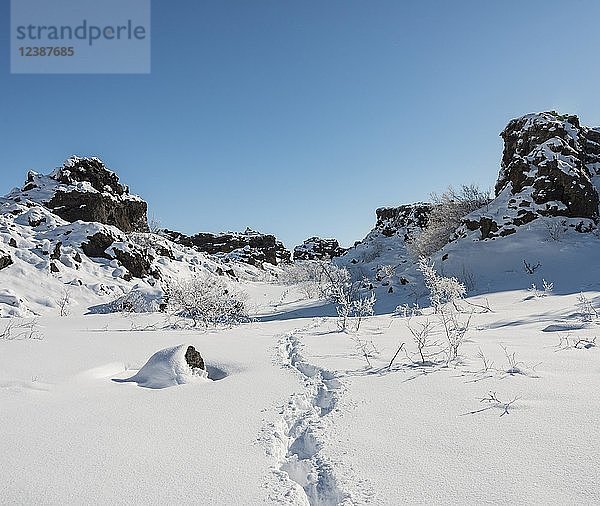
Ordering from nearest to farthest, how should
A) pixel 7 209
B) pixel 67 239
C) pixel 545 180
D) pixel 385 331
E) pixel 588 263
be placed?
pixel 385 331, pixel 588 263, pixel 545 180, pixel 67 239, pixel 7 209

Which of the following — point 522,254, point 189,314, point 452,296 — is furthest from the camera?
point 522,254

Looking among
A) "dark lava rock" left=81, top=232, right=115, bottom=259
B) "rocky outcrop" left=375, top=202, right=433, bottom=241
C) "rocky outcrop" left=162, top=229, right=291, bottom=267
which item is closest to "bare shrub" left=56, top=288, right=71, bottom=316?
"dark lava rock" left=81, top=232, right=115, bottom=259

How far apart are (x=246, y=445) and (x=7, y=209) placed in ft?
91.4

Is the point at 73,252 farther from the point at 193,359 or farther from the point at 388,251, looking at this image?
the point at 388,251

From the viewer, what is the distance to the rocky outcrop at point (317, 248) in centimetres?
11099

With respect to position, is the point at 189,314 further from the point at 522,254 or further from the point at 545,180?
the point at 545,180

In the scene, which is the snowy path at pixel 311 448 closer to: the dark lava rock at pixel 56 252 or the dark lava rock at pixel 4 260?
the dark lava rock at pixel 4 260

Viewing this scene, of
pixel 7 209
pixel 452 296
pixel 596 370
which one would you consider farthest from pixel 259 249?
pixel 596 370

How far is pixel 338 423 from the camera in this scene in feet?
10.4

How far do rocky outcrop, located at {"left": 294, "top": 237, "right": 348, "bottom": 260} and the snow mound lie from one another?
104 meters

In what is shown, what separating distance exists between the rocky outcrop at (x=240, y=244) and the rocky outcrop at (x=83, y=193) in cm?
4496

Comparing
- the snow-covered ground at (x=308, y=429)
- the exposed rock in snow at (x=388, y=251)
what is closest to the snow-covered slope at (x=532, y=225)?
the exposed rock in snow at (x=388, y=251)

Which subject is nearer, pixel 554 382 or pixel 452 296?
pixel 554 382

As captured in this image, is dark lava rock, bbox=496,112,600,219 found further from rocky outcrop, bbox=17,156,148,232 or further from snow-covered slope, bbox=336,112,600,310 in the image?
rocky outcrop, bbox=17,156,148,232
